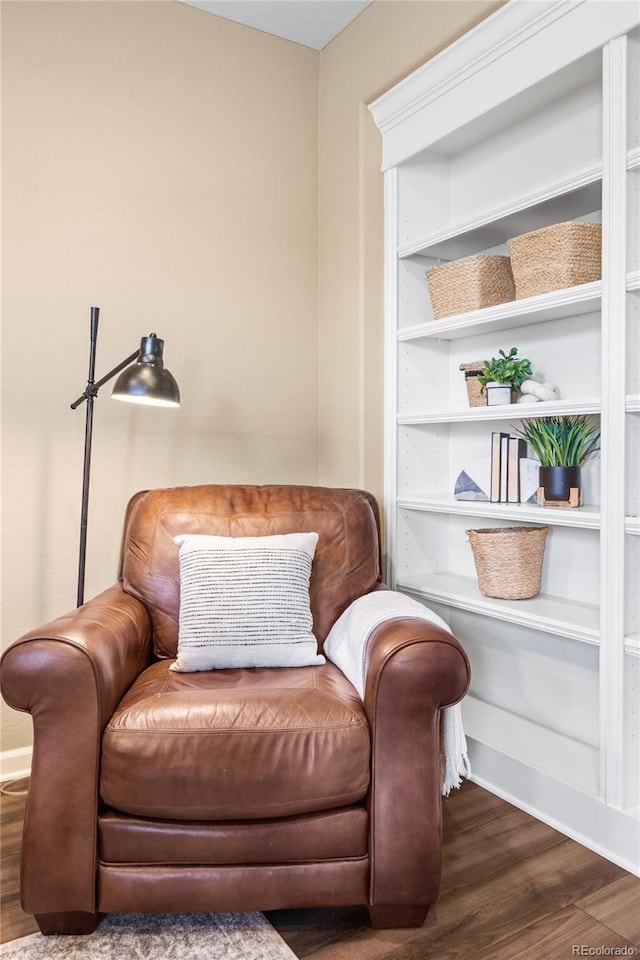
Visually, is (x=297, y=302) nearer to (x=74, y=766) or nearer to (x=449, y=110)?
(x=449, y=110)

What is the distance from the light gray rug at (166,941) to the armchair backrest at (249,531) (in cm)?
68

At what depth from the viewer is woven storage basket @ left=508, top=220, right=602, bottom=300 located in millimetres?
1854

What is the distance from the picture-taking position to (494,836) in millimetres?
1833

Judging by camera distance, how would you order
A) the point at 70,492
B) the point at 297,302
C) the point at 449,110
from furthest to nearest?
the point at 297,302, the point at 70,492, the point at 449,110

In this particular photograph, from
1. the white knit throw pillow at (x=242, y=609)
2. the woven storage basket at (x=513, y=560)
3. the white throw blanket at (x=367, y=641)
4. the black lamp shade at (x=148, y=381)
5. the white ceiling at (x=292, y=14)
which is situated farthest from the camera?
the white ceiling at (x=292, y=14)

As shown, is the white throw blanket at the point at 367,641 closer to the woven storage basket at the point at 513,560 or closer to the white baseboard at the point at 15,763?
the woven storage basket at the point at 513,560

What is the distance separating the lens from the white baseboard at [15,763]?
2.24 m

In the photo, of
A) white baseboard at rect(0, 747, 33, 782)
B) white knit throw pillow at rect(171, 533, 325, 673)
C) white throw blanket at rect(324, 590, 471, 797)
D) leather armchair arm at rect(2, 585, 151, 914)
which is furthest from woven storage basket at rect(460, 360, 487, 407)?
white baseboard at rect(0, 747, 33, 782)

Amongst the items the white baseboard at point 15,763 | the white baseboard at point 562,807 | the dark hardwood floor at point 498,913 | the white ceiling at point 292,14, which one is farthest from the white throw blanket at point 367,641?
the white ceiling at point 292,14

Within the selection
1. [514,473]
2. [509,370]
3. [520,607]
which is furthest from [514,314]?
[520,607]

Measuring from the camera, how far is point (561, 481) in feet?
6.47

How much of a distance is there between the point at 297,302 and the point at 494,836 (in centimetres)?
214

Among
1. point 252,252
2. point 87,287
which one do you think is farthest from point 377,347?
point 87,287

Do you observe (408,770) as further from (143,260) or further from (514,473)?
(143,260)
